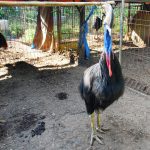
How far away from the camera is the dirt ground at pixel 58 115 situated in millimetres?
4340

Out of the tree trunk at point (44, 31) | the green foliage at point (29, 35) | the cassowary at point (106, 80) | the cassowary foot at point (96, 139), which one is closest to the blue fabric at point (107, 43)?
the cassowary at point (106, 80)

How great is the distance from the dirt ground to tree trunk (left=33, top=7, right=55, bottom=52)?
8.55 feet

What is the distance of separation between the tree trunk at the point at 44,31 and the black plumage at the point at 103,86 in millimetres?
5936

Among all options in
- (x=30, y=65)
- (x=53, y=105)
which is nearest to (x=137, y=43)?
(x=30, y=65)

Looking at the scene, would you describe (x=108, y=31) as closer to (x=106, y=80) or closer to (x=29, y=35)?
(x=106, y=80)

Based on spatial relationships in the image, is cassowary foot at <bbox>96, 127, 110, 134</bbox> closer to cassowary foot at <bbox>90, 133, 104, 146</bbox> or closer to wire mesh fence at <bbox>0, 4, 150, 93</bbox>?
cassowary foot at <bbox>90, 133, 104, 146</bbox>

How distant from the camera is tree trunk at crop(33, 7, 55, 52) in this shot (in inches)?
390

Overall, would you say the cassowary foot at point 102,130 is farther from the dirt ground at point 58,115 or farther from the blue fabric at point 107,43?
the blue fabric at point 107,43

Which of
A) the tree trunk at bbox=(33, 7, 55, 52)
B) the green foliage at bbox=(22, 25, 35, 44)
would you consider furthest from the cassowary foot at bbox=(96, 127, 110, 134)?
the green foliage at bbox=(22, 25, 35, 44)

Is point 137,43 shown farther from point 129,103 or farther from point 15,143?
point 15,143

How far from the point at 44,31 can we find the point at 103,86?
21.5ft

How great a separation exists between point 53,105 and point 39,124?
89 centimetres

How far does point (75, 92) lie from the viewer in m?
6.40

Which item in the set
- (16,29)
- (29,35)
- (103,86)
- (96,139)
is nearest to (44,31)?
(29,35)
